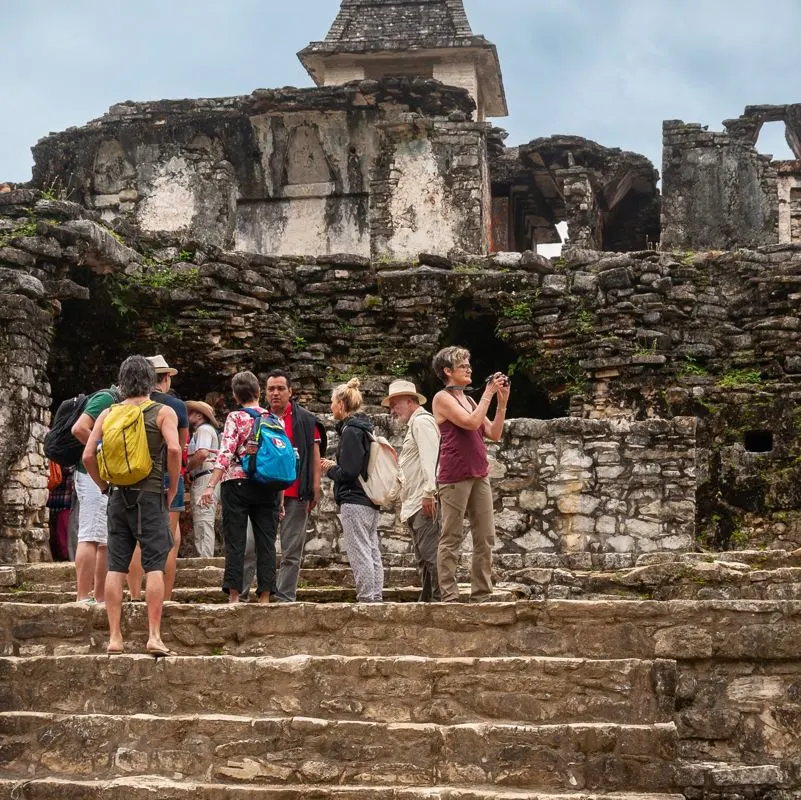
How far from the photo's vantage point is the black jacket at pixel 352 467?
7.81m

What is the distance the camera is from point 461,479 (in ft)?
23.8

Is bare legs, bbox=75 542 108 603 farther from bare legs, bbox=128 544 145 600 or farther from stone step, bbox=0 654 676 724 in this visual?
stone step, bbox=0 654 676 724

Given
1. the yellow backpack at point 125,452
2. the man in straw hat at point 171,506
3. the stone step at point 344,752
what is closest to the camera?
the stone step at point 344,752

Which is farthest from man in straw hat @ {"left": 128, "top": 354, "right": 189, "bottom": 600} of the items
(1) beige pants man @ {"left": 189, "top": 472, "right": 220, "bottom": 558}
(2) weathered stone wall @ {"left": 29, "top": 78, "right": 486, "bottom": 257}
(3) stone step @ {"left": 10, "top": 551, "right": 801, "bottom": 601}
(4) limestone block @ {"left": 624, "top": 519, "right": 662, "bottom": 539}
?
(2) weathered stone wall @ {"left": 29, "top": 78, "right": 486, "bottom": 257}

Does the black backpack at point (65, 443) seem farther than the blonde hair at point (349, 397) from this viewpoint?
No

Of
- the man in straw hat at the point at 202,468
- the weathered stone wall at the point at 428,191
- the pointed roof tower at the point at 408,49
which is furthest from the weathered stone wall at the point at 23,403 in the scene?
the pointed roof tower at the point at 408,49

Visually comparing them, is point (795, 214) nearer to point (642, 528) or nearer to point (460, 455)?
point (642, 528)

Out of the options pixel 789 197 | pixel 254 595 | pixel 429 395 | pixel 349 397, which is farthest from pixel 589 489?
pixel 789 197

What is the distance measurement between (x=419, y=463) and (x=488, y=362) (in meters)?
7.88

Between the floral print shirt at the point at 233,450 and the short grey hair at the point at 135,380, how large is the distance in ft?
2.01

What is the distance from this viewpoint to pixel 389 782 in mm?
5809

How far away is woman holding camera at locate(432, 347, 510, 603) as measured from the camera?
7.16m

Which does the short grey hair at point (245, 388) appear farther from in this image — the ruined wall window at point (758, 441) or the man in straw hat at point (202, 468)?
the ruined wall window at point (758, 441)

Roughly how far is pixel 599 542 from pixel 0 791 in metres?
4.88
